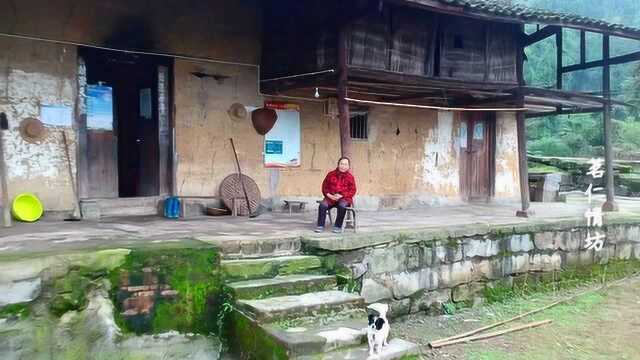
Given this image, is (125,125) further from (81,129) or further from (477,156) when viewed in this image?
(477,156)

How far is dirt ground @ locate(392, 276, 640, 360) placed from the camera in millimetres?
5770

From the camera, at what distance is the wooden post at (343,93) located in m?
7.15

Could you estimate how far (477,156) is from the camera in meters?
12.1

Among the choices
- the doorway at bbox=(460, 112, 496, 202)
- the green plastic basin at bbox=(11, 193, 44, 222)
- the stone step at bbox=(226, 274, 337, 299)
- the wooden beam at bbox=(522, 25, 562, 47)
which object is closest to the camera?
the stone step at bbox=(226, 274, 337, 299)

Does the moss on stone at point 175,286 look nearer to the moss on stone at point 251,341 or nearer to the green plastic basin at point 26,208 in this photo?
the moss on stone at point 251,341

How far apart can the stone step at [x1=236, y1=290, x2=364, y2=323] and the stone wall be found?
2.67 feet

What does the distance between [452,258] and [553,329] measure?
1441mm

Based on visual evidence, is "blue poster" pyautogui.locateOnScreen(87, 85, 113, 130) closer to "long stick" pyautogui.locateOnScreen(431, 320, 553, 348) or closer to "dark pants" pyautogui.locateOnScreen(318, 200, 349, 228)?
"dark pants" pyautogui.locateOnScreen(318, 200, 349, 228)

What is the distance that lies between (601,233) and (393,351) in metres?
6.16

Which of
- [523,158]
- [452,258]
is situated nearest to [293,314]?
[452,258]

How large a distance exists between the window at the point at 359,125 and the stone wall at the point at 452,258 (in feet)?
10.6

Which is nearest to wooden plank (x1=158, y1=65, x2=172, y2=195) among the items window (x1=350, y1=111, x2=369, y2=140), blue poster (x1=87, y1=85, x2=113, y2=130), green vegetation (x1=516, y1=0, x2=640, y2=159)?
blue poster (x1=87, y1=85, x2=113, y2=130)

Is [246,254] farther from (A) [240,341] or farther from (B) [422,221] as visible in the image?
(B) [422,221]

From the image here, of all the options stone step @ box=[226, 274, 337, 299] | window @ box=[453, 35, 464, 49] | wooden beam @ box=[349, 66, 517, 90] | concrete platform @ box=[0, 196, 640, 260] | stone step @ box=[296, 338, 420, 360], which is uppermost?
window @ box=[453, 35, 464, 49]
